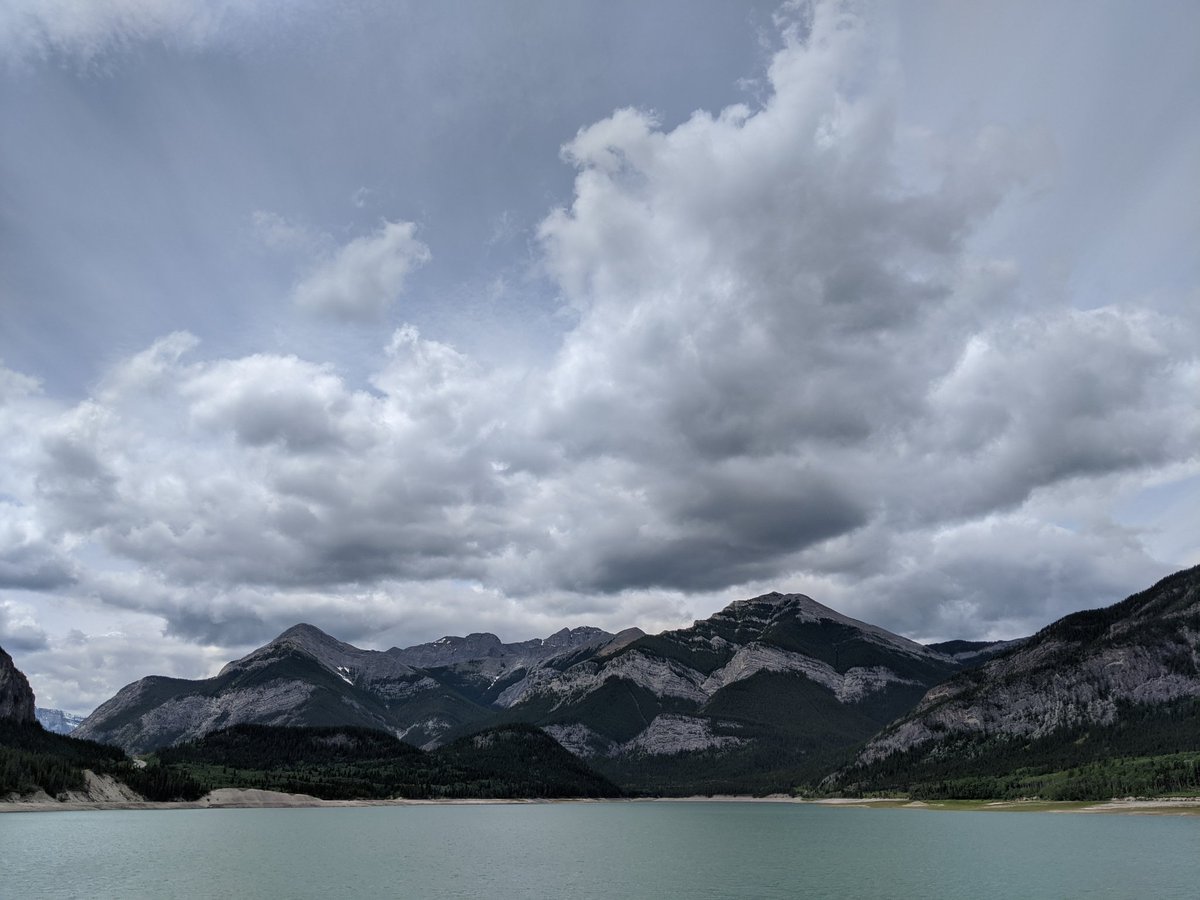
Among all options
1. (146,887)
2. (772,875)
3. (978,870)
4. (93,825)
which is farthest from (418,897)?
(93,825)

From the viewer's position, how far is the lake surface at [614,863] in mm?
92188

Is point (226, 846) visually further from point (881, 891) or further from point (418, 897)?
point (881, 891)

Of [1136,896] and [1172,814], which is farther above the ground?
[1136,896]

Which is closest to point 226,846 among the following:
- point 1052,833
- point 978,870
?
point 978,870

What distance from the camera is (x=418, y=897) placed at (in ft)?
290

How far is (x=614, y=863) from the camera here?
406 feet

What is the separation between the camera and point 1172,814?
197250mm

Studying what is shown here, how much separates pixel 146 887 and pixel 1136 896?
111562 millimetres

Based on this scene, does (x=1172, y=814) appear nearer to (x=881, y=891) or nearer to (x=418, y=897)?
(x=881, y=891)

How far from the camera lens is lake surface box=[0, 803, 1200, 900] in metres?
92.2

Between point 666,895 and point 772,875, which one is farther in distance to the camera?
point 772,875

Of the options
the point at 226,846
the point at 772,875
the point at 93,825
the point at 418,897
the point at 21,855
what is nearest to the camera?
the point at 418,897

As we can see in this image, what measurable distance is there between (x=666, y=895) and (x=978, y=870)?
49540 millimetres

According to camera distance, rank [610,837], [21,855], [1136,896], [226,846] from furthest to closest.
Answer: [610,837] < [226,846] < [21,855] < [1136,896]
